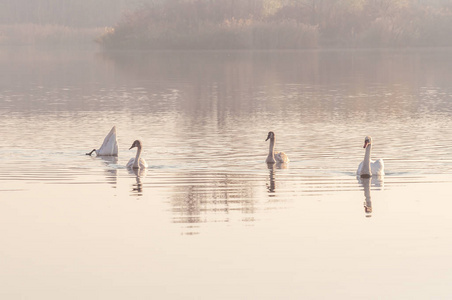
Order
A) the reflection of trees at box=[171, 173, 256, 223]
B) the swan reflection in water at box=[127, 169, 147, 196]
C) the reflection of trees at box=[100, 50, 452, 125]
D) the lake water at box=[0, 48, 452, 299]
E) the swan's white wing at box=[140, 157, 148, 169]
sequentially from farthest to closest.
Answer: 1. the reflection of trees at box=[100, 50, 452, 125]
2. the swan's white wing at box=[140, 157, 148, 169]
3. the swan reflection in water at box=[127, 169, 147, 196]
4. the reflection of trees at box=[171, 173, 256, 223]
5. the lake water at box=[0, 48, 452, 299]

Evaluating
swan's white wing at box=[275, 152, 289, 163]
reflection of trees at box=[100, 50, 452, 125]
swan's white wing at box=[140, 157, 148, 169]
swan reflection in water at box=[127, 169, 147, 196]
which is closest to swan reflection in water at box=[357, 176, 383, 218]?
swan's white wing at box=[275, 152, 289, 163]

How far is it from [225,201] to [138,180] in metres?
2.76

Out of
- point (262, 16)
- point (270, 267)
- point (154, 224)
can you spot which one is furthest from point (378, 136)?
point (262, 16)

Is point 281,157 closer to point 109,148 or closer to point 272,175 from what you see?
point 272,175

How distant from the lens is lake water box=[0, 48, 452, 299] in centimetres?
960

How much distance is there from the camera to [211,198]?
46.6ft

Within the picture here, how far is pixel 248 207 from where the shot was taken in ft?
44.1

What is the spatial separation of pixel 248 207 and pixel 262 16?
214 ft

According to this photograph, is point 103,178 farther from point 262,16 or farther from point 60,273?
point 262,16

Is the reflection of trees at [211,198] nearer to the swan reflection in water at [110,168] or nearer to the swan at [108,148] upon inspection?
the swan reflection in water at [110,168]

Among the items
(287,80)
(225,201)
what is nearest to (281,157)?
(225,201)

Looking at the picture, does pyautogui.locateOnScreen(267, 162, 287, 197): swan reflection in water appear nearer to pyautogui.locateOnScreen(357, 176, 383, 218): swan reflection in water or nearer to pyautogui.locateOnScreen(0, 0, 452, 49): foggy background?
pyautogui.locateOnScreen(357, 176, 383, 218): swan reflection in water

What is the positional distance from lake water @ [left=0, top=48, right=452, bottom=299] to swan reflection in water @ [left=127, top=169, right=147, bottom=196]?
61 millimetres

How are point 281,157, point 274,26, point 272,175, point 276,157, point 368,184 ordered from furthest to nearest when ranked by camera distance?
1. point 274,26
2. point 276,157
3. point 281,157
4. point 272,175
5. point 368,184
